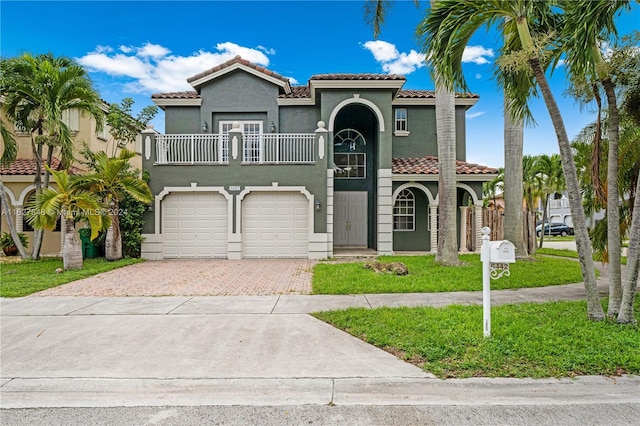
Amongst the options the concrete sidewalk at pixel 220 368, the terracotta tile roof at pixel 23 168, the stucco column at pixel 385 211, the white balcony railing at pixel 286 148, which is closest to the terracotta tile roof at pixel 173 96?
the white balcony railing at pixel 286 148

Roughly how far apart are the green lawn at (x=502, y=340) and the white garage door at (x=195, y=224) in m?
9.70

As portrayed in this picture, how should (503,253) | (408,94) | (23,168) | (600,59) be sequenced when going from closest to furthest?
(503,253) → (600,59) → (23,168) → (408,94)

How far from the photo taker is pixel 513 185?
13.2 metres

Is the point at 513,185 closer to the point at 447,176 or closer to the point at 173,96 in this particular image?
the point at 447,176

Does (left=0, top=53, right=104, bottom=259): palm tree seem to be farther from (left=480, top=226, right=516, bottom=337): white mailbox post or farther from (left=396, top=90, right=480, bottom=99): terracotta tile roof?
(left=480, top=226, right=516, bottom=337): white mailbox post

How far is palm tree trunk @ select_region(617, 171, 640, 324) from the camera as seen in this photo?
5055 millimetres

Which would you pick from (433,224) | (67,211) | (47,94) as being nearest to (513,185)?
(433,224)

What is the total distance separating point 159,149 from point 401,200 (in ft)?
36.1

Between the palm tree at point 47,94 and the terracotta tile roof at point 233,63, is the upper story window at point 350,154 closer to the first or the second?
the terracotta tile roof at point 233,63

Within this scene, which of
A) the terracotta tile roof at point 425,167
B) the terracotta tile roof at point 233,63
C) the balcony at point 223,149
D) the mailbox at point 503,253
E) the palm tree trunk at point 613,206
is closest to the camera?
the mailbox at point 503,253

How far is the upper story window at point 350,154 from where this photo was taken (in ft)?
58.3

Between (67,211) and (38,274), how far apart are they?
2.05m

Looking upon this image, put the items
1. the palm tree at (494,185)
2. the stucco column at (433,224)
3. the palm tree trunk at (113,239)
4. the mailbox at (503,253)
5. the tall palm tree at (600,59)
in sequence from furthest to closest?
1. the palm tree at (494,185)
2. the stucco column at (433,224)
3. the palm tree trunk at (113,239)
4. the tall palm tree at (600,59)
5. the mailbox at (503,253)

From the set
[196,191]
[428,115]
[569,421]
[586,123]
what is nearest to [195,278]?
[196,191]
